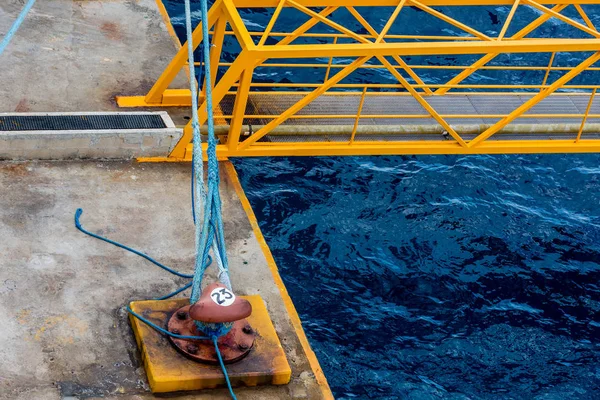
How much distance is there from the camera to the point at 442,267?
14414 millimetres

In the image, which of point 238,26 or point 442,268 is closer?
point 238,26

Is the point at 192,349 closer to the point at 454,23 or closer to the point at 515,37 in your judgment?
the point at 454,23

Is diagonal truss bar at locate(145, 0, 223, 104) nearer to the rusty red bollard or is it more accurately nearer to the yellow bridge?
Result: the yellow bridge

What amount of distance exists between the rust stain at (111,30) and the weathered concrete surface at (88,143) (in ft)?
11.8

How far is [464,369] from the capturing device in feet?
41.0

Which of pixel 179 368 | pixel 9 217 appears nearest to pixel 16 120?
pixel 9 217

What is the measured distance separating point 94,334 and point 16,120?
437 cm

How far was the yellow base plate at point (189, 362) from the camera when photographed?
913 cm

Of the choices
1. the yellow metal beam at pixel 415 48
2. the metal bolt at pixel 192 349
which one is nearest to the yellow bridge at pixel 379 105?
the yellow metal beam at pixel 415 48

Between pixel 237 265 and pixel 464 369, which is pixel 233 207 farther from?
pixel 464 369

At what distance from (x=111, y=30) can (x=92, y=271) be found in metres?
7.19

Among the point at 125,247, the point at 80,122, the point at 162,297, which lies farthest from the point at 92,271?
the point at 80,122

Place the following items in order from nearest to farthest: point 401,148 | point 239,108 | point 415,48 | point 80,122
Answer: point 415,48
point 239,108
point 80,122
point 401,148

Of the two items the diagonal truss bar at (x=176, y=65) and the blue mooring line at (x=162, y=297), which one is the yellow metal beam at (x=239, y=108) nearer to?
the diagonal truss bar at (x=176, y=65)
